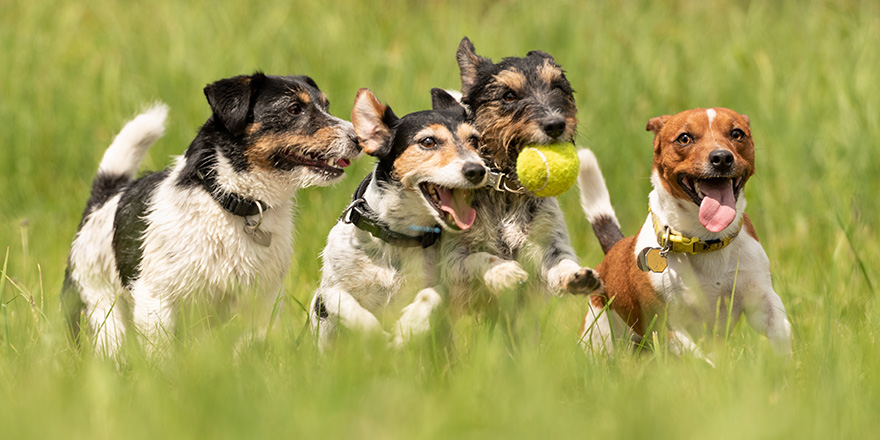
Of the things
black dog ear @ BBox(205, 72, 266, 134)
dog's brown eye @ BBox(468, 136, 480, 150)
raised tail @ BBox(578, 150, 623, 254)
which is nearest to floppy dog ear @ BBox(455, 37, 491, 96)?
dog's brown eye @ BBox(468, 136, 480, 150)

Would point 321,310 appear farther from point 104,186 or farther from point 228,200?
point 104,186

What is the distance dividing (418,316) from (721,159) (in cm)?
155

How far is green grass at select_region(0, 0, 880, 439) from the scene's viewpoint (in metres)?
2.94

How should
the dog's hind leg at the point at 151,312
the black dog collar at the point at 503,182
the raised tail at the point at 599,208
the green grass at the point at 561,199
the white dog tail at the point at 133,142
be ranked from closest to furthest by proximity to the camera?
the green grass at the point at 561,199 → the black dog collar at the point at 503,182 → the dog's hind leg at the point at 151,312 → the white dog tail at the point at 133,142 → the raised tail at the point at 599,208

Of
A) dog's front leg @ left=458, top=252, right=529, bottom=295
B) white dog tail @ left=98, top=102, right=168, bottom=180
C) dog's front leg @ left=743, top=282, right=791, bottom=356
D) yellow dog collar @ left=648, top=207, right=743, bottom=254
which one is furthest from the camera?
white dog tail @ left=98, top=102, right=168, bottom=180

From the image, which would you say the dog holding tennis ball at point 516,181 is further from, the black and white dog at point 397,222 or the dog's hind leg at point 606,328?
the dog's hind leg at point 606,328

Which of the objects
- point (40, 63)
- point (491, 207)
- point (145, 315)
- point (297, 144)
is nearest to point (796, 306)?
point (491, 207)

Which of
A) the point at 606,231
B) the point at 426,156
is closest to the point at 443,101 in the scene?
the point at 426,156

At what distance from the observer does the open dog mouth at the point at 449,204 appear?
159 inches

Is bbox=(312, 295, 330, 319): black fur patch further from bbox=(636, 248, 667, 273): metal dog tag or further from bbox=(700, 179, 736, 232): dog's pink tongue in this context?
bbox=(700, 179, 736, 232): dog's pink tongue

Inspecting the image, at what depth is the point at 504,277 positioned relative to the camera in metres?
3.99

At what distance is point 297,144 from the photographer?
4.52 m

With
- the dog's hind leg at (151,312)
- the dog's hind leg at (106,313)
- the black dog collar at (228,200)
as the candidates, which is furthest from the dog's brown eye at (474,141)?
the dog's hind leg at (106,313)

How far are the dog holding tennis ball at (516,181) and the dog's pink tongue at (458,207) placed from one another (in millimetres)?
148
